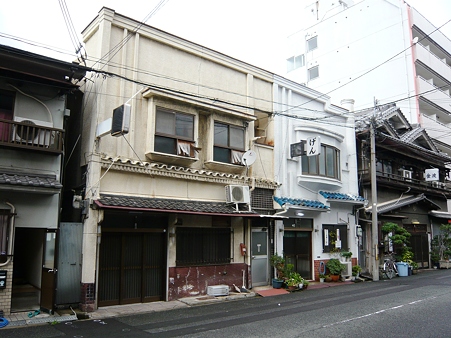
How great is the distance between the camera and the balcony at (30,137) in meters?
10.7

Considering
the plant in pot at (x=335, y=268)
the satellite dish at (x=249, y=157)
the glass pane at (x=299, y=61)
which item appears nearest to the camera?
the satellite dish at (x=249, y=157)

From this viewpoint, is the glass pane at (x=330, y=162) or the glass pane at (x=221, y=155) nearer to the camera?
the glass pane at (x=221, y=155)

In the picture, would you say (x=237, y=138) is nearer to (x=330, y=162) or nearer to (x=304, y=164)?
(x=304, y=164)

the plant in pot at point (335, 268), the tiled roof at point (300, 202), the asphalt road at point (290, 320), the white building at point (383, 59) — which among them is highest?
the white building at point (383, 59)

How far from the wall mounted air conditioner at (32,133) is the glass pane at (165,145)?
3.55m

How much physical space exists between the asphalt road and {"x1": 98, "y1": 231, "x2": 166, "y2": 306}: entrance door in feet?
5.23

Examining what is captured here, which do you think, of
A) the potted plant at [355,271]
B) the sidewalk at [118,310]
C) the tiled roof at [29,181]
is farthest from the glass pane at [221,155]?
the potted plant at [355,271]

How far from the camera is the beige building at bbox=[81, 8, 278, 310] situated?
1234 cm

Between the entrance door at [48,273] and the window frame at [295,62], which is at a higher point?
the window frame at [295,62]

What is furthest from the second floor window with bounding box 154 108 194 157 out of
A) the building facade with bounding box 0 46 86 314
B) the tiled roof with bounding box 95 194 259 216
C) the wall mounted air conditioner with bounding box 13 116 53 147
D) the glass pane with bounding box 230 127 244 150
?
the wall mounted air conditioner with bounding box 13 116 53 147

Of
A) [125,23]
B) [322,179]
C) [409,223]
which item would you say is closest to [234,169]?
[322,179]

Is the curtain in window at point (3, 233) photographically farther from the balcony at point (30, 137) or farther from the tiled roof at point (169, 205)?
the tiled roof at point (169, 205)

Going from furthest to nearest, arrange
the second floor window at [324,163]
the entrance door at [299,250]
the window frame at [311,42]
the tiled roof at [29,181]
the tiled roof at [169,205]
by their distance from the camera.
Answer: the window frame at [311,42] → the second floor window at [324,163] → the entrance door at [299,250] → the tiled roof at [169,205] → the tiled roof at [29,181]

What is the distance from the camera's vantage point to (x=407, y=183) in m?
25.8
